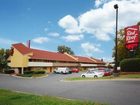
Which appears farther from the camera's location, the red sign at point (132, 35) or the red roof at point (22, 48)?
the red roof at point (22, 48)

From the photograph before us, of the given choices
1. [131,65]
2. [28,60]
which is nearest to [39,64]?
[28,60]

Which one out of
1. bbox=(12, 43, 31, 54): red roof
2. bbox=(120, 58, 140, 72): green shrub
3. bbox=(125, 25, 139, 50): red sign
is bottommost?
bbox=(120, 58, 140, 72): green shrub

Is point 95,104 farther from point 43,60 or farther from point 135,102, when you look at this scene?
point 43,60

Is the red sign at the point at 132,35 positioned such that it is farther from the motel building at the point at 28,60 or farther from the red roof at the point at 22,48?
the red roof at the point at 22,48

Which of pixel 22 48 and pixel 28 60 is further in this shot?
pixel 22 48

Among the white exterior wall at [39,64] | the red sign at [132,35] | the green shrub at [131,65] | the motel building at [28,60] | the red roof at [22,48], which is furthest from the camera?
the red roof at [22,48]

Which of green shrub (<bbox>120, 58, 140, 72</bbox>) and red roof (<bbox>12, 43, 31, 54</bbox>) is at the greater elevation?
red roof (<bbox>12, 43, 31, 54</bbox>)

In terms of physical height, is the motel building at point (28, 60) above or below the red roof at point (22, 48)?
below

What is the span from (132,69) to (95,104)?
24479 millimetres

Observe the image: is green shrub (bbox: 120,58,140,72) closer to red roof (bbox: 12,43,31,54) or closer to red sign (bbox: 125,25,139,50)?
red sign (bbox: 125,25,139,50)

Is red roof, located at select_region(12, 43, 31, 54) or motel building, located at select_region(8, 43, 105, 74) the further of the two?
red roof, located at select_region(12, 43, 31, 54)

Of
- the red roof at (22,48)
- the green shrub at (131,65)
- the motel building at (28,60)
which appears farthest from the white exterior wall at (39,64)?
the green shrub at (131,65)

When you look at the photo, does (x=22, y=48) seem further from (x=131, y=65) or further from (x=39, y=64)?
(x=131, y=65)

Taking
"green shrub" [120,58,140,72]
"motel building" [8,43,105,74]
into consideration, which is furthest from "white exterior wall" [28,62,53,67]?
Answer: "green shrub" [120,58,140,72]
